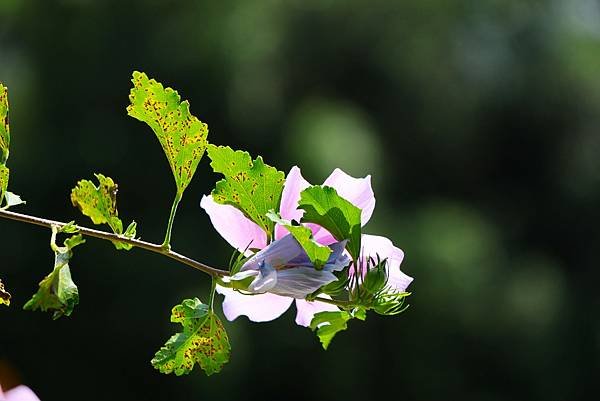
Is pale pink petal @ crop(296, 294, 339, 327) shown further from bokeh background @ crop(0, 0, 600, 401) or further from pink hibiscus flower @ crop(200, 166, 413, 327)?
bokeh background @ crop(0, 0, 600, 401)

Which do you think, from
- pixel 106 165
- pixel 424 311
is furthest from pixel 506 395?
pixel 106 165

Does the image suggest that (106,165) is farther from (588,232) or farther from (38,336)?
(588,232)

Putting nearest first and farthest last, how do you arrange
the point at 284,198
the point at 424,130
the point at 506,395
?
the point at 284,198 → the point at 506,395 → the point at 424,130

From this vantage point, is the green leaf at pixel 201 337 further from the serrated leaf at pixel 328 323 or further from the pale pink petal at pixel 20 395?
the pale pink petal at pixel 20 395

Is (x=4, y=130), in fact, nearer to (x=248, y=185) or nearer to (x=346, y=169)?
(x=248, y=185)

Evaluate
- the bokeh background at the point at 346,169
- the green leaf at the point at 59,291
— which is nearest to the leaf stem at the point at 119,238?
the green leaf at the point at 59,291

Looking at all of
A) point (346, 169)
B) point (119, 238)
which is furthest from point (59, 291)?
point (346, 169)
